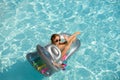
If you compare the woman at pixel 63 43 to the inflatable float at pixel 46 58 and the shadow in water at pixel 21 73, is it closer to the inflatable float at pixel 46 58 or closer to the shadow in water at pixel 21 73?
the inflatable float at pixel 46 58

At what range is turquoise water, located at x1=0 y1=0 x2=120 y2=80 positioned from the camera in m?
11.7

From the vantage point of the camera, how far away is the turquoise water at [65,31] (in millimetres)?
11656

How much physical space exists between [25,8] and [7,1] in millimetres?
1252

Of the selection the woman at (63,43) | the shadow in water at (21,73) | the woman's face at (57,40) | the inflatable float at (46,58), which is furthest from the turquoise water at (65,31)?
the woman's face at (57,40)

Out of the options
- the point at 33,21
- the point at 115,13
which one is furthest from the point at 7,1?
the point at 115,13

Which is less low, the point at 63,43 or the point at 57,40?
the point at 57,40

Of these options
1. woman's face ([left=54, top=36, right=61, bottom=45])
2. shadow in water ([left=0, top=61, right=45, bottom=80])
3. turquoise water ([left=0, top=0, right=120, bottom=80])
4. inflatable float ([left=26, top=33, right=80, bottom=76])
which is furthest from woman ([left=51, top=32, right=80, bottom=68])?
shadow in water ([left=0, top=61, right=45, bottom=80])

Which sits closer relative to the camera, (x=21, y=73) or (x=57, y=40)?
(x=57, y=40)

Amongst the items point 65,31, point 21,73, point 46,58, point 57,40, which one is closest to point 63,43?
point 57,40

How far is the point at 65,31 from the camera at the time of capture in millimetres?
13250

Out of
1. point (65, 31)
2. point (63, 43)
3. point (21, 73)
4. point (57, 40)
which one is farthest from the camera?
point (65, 31)

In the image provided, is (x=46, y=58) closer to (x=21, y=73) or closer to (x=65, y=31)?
(x=21, y=73)

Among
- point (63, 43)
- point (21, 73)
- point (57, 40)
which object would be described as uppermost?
point (57, 40)

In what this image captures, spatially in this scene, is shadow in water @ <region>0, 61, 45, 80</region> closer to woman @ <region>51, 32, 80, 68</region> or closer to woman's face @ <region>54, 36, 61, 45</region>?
woman @ <region>51, 32, 80, 68</region>
